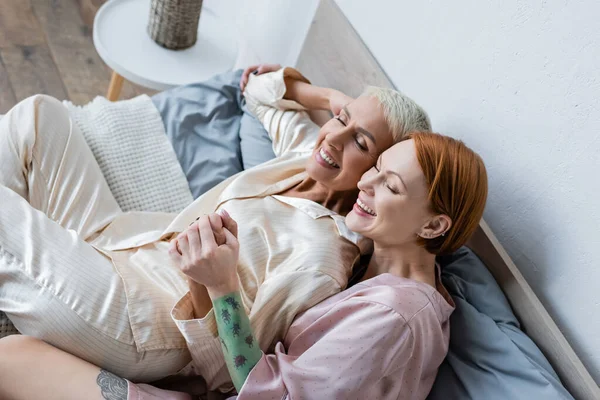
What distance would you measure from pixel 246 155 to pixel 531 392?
964mm

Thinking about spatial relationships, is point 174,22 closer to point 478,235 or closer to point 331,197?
point 331,197

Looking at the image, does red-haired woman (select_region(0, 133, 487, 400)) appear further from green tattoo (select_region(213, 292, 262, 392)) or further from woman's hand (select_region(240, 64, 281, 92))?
woman's hand (select_region(240, 64, 281, 92))

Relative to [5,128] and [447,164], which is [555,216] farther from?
[5,128]

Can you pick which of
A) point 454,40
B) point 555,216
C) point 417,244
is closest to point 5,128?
point 417,244

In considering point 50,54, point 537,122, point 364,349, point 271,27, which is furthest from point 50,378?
point 50,54

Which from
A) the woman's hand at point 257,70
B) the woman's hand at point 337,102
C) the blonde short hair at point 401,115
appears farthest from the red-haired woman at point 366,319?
the woman's hand at point 257,70

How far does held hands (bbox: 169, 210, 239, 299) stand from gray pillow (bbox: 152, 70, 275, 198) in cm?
49

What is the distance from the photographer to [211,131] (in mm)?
1743

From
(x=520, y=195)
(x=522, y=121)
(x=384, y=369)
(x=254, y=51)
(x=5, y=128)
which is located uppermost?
(x=522, y=121)

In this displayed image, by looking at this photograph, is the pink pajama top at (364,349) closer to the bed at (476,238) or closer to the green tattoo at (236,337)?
the green tattoo at (236,337)

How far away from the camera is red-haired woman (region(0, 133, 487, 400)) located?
Result: 103cm

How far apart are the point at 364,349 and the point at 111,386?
18.1 inches

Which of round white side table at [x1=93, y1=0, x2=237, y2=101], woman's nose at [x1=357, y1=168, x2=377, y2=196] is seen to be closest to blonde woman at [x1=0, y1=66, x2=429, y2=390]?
woman's nose at [x1=357, y1=168, x2=377, y2=196]

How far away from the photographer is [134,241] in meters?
1.38
